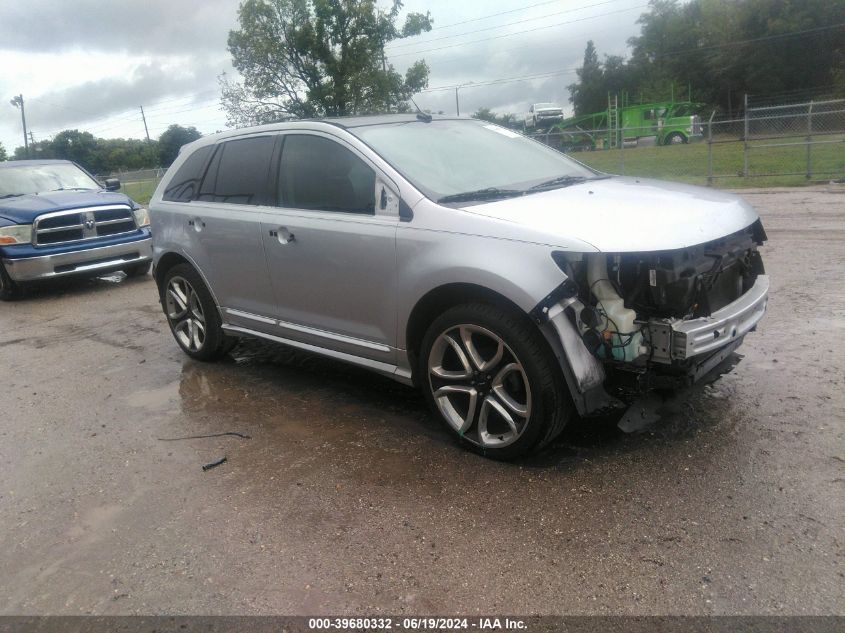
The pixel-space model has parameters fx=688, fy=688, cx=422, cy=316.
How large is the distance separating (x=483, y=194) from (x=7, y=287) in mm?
8265

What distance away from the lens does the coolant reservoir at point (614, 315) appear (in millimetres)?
3178

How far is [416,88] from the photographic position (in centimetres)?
3825

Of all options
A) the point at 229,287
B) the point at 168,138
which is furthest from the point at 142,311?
the point at 168,138

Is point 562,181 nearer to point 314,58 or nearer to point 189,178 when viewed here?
point 189,178

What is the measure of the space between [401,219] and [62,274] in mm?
7283

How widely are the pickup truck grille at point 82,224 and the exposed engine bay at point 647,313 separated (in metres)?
8.28

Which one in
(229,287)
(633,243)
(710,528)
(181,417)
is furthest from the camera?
(229,287)

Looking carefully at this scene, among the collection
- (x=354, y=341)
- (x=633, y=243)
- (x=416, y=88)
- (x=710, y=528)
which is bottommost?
(x=710, y=528)

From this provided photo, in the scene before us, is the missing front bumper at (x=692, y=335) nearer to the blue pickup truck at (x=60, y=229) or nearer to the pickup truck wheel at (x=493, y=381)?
the pickup truck wheel at (x=493, y=381)

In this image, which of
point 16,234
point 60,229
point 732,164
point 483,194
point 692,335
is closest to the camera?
point 692,335

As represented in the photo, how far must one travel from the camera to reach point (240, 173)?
16.6ft

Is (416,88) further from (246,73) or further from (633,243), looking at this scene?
(633,243)

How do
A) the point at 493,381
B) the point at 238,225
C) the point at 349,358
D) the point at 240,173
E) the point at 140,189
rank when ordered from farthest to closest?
1. the point at 140,189
2. the point at 240,173
3. the point at 238,225
4. the point at 349,358
5. the point at 493,381

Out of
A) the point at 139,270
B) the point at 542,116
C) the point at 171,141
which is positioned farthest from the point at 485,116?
the point at 171,141
